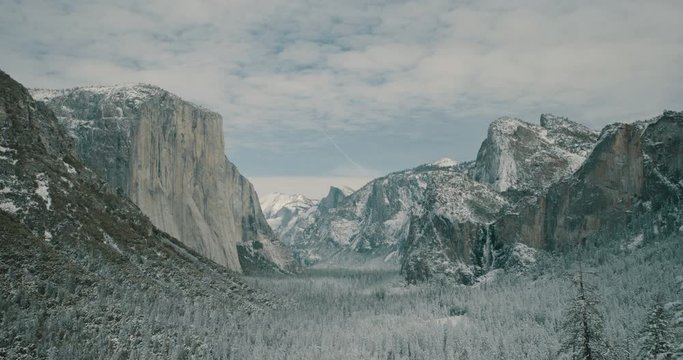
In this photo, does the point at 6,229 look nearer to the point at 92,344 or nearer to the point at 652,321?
the point at 92,344

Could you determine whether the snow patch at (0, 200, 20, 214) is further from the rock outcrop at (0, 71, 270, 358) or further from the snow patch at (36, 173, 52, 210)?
the snow patch at (36, 173, 52, 210)

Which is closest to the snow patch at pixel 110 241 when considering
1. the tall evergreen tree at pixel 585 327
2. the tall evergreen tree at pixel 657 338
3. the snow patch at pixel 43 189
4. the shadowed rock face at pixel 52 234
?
the shadowed rock face at pixel 52 234

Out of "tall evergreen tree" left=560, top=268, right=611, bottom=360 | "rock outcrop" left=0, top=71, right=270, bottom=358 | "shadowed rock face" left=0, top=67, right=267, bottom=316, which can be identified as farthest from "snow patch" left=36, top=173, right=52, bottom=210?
"tall evergreen tree" left=560, top=268, right=611, bottom=360

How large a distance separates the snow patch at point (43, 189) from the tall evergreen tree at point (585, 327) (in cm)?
15155

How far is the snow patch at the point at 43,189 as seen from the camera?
549 ft

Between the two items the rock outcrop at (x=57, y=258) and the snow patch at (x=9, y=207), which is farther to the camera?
the snow patch at (x=9, y=207)

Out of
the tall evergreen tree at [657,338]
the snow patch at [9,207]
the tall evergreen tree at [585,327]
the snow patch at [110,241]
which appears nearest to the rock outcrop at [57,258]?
the snow patch at [9,207]

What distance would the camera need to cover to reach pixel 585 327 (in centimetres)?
5294

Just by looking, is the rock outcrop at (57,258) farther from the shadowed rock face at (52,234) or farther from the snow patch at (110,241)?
the snow patch at (110,241)

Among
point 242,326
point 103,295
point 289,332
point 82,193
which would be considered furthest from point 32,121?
point 289,332

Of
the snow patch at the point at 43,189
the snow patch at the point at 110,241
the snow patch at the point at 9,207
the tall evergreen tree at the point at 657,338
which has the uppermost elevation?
the snow patch at the point at 43,189

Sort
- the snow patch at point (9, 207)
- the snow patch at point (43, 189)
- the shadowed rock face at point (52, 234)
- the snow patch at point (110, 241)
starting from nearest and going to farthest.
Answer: the shadowed rock face at point (52, 234)
the snow patch at point (9, 207)
the snow patch at point (43, 189)
the snow patch at point (110, 241)

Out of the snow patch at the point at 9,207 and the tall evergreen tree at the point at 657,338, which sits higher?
the snow patch at the point at 9,207

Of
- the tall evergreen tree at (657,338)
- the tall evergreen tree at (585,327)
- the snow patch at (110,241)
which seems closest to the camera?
the tall evergreen tree at (585,327)
